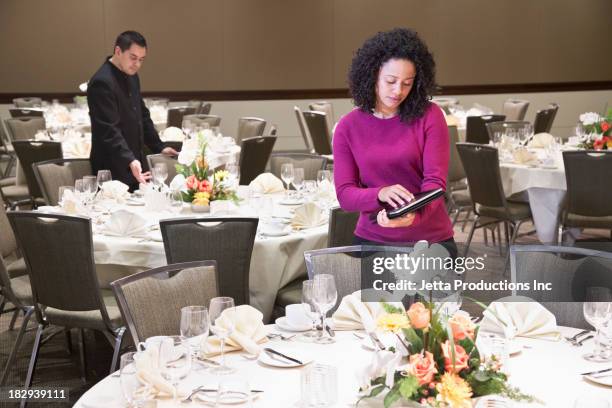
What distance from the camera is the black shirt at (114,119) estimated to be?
5.87 m

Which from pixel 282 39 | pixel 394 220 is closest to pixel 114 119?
pixel 394 220

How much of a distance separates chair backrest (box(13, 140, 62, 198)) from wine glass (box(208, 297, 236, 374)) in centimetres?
470

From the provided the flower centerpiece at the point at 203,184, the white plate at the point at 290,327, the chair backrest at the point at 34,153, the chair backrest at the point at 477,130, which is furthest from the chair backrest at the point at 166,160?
the chair backrest at the point at 477,130

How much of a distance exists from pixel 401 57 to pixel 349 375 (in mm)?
1375

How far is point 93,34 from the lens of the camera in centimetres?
1392

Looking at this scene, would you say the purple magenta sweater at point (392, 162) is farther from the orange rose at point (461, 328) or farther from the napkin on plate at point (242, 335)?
the orange rose at point (461, 328)

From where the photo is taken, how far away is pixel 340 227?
4598 millimetres

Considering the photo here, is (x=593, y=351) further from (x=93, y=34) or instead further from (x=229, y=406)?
(x=93, y=34)

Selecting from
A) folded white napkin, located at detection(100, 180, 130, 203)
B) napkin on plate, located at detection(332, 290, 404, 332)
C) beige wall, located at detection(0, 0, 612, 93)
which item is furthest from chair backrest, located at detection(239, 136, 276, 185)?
beige wall, located at detection(0, 0, 612, 93)

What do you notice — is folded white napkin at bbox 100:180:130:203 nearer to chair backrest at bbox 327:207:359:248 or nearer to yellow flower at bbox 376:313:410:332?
chair backrest at bbox 327:207:359:248

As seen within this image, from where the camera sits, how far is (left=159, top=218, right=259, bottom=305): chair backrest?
165 inches

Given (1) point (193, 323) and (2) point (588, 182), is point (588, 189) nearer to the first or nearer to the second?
(2) point (588, 182)

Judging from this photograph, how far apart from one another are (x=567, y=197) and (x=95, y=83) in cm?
319

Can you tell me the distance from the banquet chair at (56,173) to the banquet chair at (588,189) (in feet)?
10.3
